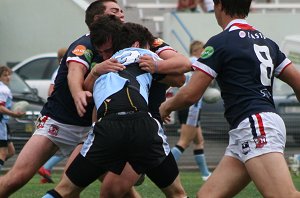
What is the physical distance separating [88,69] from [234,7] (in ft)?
5.00

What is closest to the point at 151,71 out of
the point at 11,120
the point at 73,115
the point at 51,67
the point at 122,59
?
the point at 122,59

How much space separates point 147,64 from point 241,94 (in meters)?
0.84

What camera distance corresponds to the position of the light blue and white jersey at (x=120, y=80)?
25.6 ft

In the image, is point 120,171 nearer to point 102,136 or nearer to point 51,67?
point 102,136

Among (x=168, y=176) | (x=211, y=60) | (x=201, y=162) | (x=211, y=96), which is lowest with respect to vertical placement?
(x=201, y=162)

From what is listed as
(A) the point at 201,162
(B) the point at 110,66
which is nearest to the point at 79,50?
(B) the point at 110,66

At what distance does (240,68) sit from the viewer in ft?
24.3

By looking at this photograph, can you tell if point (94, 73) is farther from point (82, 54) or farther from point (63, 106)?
point (63, 106)

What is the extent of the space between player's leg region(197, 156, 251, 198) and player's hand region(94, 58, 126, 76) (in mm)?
1083

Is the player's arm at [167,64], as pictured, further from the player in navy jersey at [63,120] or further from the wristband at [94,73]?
the player in navy jersey at [63,120]

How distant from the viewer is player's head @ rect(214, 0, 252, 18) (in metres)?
7.52

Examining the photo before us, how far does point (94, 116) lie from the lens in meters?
8.46

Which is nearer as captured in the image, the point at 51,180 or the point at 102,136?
the point at 102,136

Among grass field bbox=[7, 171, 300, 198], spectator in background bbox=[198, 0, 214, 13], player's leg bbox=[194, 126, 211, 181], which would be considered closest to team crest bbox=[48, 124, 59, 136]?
grass field bbox=[7, 171, 300, 198]
